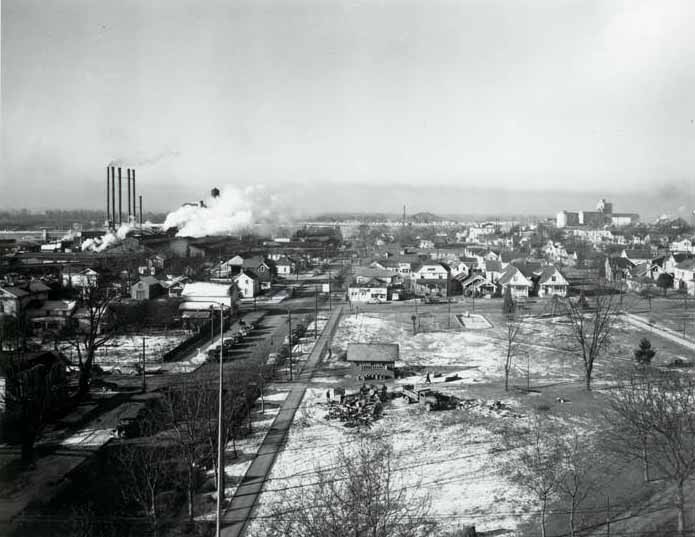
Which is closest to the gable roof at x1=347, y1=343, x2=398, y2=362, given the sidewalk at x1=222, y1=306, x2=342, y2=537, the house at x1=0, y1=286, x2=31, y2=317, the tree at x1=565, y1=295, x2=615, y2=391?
the sidewalk at x1=222, y1=306, x2=342, y2=537

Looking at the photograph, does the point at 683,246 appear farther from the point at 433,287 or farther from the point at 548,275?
the point at 433,287

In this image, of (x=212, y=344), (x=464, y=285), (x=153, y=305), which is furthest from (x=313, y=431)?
(x=464, y=285)

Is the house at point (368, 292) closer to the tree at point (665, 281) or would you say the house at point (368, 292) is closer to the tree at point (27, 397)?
Result: the tree at point (665, 281)

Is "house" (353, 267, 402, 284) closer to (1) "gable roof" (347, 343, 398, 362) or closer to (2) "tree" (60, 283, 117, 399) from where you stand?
(1) "gable roof" (347, 343, 398, 362)

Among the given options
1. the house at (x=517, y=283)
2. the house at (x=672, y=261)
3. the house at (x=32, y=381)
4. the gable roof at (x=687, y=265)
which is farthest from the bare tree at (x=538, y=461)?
the house at (x=672, y=261)

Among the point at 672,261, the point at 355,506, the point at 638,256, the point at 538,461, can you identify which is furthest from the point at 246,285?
the point at 638,256
